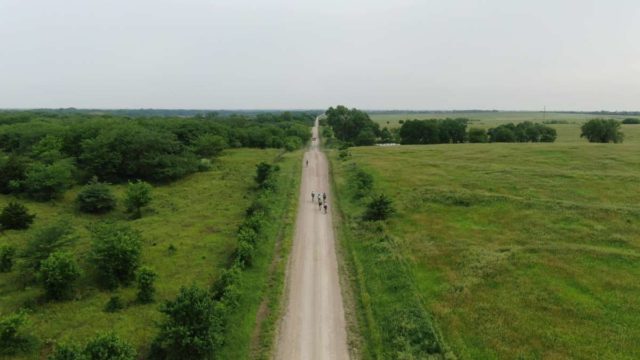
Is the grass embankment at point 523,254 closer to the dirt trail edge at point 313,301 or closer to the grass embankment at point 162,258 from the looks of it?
the dirt trail edge at point 313,301

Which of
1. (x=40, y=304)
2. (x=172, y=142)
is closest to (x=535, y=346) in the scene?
(x=40, y=304)

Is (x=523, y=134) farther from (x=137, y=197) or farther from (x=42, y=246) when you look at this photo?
(x=42, y=246)

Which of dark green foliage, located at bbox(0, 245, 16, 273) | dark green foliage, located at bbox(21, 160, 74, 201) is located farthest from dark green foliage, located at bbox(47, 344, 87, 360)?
dark green foliage, located at bbox(21, 160, 74, 201)

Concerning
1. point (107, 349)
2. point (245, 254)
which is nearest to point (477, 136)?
point (245, 254)

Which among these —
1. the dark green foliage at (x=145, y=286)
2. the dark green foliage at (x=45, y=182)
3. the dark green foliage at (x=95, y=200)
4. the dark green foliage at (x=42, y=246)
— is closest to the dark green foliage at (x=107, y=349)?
the dark green foliage at (x=145, y=286)

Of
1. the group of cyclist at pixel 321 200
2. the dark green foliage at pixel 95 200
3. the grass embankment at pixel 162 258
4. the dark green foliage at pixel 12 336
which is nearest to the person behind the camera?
the dark green foliage at pixel 12 336

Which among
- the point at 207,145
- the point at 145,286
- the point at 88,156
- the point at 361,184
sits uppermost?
the point at 207,145

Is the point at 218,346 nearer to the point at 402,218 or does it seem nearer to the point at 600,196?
the point at 402,218
